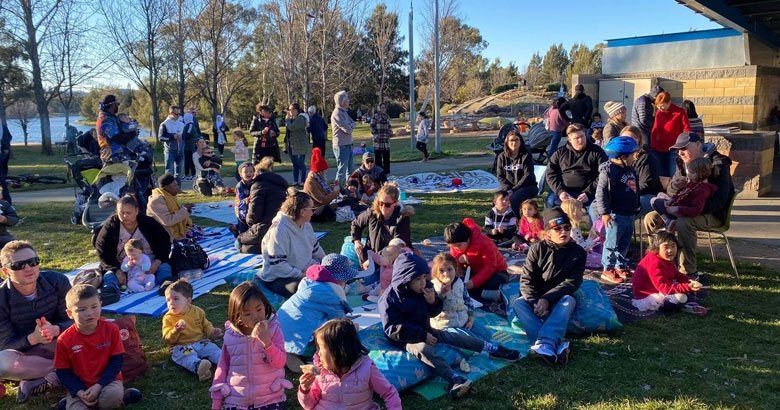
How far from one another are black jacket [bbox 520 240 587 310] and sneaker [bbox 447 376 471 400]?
1.21 m

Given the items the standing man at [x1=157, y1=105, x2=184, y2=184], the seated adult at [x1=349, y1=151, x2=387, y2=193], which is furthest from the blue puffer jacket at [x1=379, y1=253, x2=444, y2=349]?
the standing man at [x1=157, y1=105, x2=184, y2=184]

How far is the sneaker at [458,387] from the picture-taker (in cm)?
387

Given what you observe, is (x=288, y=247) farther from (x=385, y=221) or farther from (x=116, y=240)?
(x=116, y=240)

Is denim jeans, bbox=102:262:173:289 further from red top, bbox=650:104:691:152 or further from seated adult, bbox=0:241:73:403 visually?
red top, bbox=650:104:691:152

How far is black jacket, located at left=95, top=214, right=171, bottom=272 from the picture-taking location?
6102 millimetres

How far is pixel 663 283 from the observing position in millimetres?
5402

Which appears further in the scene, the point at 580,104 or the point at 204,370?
the point at 580,104

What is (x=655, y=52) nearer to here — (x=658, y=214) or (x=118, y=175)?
(x=658, y=214)

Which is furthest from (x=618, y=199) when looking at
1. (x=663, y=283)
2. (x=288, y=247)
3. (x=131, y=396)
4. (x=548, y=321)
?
(x=131, y=396)

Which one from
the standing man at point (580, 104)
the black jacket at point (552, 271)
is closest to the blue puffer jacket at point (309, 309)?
the black jacket at point (552, 271)

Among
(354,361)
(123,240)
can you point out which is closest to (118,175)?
(123,240)

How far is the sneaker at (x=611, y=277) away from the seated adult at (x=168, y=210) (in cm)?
498

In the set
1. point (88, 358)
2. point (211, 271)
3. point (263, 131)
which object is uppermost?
point (263, 131)

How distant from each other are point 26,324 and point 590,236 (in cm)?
597
